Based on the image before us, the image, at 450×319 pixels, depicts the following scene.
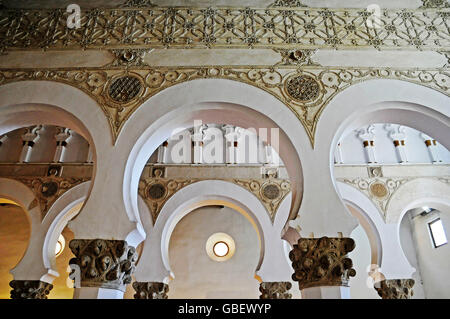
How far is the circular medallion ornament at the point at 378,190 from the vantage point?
21.4ft

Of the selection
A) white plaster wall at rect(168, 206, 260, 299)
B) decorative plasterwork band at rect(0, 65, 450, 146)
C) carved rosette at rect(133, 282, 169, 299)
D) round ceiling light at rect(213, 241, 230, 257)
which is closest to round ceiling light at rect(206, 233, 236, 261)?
round ceiling light at rect(213, 241, 230, 257)

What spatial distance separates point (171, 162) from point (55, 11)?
328 centimetres

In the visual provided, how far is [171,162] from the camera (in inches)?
268

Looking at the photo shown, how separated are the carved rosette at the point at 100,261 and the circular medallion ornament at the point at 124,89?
164 cm

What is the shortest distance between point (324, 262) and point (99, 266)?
2.13 meters

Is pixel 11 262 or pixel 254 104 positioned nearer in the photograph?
pixel 254 104

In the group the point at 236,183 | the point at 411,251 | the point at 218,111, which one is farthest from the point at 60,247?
the point at 411,251

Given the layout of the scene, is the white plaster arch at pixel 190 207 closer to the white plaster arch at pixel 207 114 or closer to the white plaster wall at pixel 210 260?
the white plaster arch at pixel 207 114

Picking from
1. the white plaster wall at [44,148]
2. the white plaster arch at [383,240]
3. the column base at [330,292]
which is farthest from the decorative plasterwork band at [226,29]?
the white plaster wall at [44,148]

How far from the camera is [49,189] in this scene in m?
6.35

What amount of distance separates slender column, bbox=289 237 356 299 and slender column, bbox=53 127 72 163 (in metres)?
5.42

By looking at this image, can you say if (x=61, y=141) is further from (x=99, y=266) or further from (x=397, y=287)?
(x=397, y=287)

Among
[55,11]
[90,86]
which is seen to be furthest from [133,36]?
[55,11]

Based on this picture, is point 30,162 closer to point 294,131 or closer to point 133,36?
point 133,36
